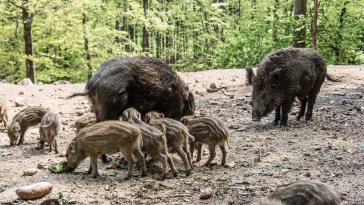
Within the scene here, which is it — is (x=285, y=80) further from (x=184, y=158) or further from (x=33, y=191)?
(x=33, y=191)

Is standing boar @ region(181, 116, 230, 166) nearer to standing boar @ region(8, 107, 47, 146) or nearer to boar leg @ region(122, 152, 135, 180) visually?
boar leg @ region(122, 152, 135, 180)

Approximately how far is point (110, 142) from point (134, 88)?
3.37 feet

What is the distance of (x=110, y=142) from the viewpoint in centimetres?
487

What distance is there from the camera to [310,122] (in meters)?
7.88

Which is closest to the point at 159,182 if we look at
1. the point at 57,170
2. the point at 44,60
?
the point at 57,170

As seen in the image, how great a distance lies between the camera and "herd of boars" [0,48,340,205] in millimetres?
4852

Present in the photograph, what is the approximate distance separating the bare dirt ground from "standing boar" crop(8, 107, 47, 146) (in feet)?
0.62

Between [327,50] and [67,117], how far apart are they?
433 inches

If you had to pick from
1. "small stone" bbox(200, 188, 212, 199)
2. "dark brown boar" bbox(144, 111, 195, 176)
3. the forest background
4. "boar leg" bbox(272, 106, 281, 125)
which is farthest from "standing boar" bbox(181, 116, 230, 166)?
the forest background

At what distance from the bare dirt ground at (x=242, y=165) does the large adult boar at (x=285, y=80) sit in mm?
411

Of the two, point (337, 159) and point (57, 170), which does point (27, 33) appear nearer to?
point (57, 170)

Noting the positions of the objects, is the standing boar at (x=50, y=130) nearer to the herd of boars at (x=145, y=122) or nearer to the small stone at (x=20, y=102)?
the herd of boars at (x=145, y=122)

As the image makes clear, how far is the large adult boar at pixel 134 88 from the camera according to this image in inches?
215

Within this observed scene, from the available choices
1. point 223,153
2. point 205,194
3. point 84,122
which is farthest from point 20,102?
point 205,194
